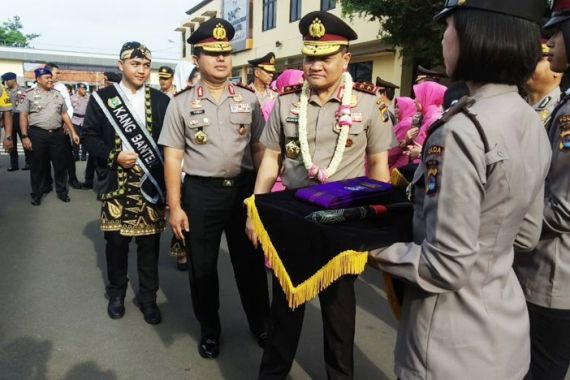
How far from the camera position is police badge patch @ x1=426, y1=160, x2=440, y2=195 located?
3.87ft

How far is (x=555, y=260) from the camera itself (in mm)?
1701

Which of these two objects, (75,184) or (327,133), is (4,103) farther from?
(327,133)

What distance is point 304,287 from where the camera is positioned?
1571 millimetres

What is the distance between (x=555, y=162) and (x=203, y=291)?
207 cm

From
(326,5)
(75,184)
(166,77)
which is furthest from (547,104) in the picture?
(326,5)

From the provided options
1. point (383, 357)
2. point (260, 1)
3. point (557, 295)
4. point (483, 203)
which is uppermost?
point (260, 1)

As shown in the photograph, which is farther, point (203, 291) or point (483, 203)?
point (203, 291)

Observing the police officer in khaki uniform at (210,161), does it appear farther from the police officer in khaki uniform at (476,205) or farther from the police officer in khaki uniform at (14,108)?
the police officer in khaki uniform at (14,108)

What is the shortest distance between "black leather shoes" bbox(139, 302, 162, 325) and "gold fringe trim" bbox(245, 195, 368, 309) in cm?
197

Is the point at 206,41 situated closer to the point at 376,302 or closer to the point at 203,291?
the point at 203,291

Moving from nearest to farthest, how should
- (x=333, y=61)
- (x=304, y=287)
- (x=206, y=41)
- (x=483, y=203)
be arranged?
(x=483, y=203) → (x=304, y=287) → (x=333, y=61) → (x=206, y=41)

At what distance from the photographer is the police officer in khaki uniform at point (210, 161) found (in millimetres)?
2713

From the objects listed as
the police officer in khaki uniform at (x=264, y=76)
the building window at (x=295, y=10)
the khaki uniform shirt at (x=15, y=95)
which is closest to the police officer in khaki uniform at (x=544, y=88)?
the police officer in khaki uniform at (x=264, y=76)

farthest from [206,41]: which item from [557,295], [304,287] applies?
[557,295]
